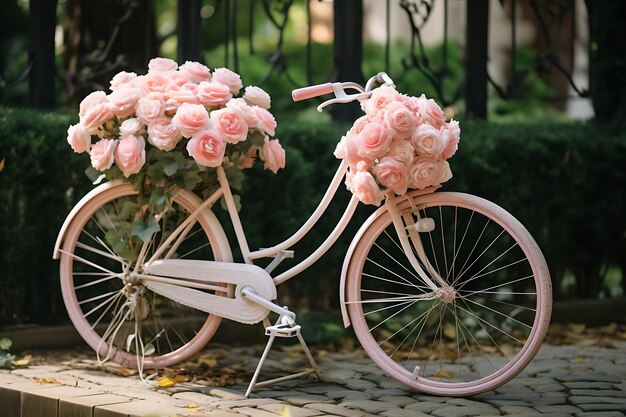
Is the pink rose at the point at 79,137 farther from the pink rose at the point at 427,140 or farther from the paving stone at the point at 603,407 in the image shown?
the paving stone at the point at 603,407

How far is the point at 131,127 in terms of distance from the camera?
4617 mm

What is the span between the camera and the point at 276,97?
1105cm

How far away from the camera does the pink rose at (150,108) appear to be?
4.59 metres

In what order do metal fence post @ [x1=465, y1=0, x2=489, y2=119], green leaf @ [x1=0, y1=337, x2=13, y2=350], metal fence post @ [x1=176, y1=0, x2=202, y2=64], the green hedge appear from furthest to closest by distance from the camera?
metal fence post @ [x1=465, y1=0, x2=489, y2=119], metal fence post @ [x1=176, y1=0, x2=202, y2=64], the green hedge, green leaf @ [x1=0, y1=337, x2=13, y2=350]

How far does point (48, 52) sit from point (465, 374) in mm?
3216

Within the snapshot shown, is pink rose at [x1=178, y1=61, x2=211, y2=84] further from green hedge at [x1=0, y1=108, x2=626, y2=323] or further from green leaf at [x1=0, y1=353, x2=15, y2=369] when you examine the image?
green leaf at [x1=0, y1=353, x2=15, y2=369]

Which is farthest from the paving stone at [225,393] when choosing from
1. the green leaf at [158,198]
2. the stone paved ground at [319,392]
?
the green leaf at [158,198]

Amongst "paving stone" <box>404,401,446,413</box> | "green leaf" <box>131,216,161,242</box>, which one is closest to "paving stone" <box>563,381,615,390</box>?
"paving stone" <box>404,401,446,413</box>

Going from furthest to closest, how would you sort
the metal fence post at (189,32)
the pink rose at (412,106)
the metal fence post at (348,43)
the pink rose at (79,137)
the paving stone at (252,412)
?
the metal fence post at (348,43)
the metal fence post at (189,32)
the pink rose at (79,137)
the pink rose at (412,106)
the paving stone at (252,412)

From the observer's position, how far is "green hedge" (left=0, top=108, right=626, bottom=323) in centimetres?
552

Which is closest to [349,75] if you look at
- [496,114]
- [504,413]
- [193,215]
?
[193,215]

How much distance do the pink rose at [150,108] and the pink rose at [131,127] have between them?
2cm

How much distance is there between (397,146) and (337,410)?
102 centimetres

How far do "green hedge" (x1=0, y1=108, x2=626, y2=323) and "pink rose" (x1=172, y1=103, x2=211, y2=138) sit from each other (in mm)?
1208
